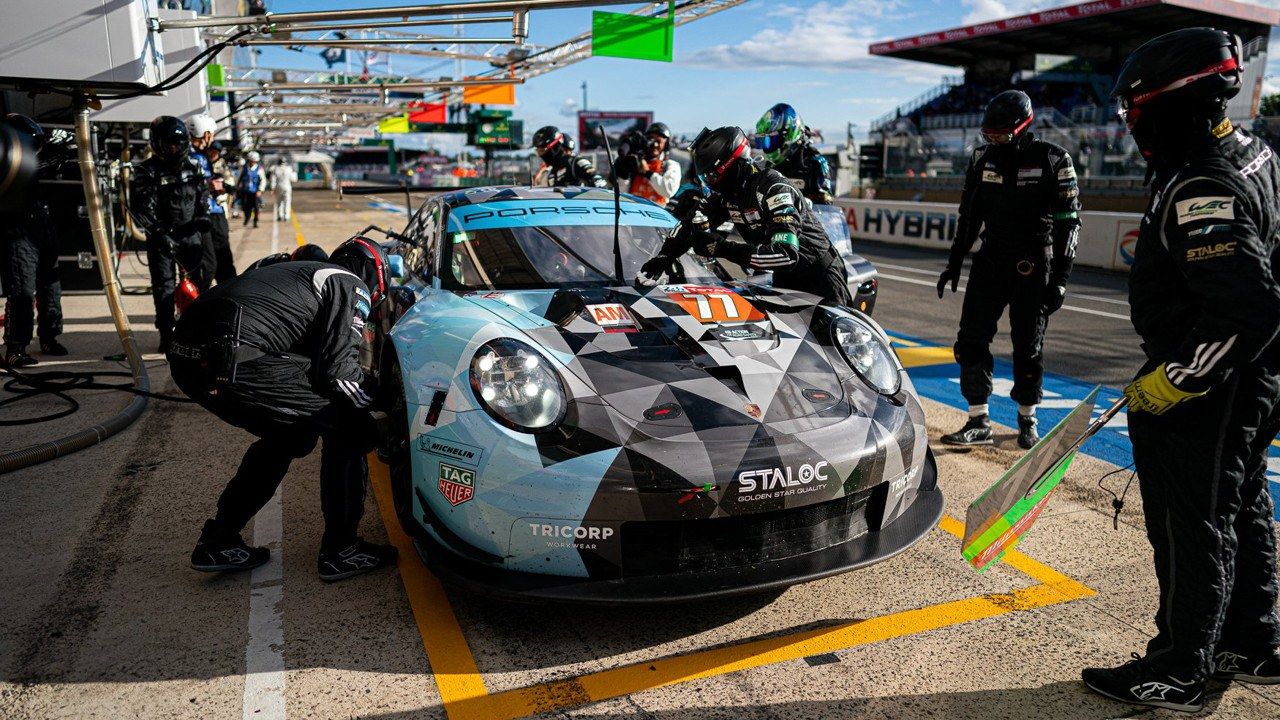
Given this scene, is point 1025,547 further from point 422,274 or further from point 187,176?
point 187,176

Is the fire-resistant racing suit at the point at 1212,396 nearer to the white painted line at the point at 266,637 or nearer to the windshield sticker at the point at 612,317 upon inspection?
the windshield sticker at the point at 612,317

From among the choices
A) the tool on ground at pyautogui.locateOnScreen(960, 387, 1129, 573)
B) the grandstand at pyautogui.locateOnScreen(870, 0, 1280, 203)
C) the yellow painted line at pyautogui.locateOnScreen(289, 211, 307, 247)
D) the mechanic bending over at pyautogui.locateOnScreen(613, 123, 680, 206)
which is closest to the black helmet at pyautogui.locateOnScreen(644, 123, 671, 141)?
the mechanic bending over at pyautogui.locateOnScreen(613, 123, 680, 206)

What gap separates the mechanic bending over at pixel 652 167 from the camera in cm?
927

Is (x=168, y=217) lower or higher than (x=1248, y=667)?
higher

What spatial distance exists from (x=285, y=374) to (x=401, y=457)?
0.51 meters

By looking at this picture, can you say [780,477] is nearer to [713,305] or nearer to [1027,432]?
[713,305]

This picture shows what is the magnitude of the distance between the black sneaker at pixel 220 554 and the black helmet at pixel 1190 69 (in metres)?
3.25

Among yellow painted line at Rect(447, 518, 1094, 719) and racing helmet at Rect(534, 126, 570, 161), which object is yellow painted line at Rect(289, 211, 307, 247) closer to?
racing helmet at Rect(534, 126, 570, 161)

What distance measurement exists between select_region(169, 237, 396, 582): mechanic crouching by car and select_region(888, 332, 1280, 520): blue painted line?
11.5 ft

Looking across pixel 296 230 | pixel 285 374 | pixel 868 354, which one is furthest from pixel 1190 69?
pixel 296 230

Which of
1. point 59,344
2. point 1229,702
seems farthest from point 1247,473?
point 59,344

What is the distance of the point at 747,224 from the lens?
14.7 ft

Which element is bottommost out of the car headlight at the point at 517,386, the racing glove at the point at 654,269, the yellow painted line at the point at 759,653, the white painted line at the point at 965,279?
the yellow painted line at the point at 759,653

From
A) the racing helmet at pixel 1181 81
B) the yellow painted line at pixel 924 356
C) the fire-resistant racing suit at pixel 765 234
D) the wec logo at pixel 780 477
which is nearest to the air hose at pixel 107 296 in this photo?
the fire-resistant racing suit at pixel 765 234
